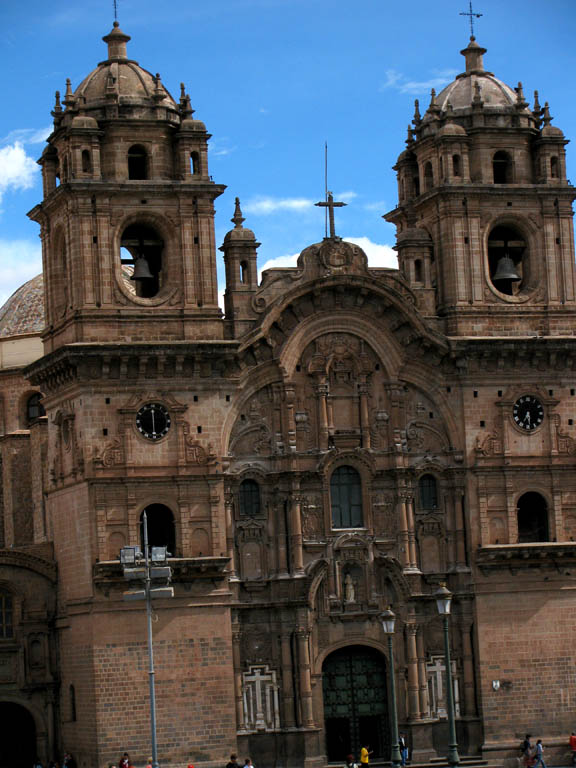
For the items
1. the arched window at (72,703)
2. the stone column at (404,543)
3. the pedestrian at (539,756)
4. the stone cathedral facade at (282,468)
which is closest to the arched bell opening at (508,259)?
the stone cathedral facade at (282,468)

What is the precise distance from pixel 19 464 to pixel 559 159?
77.8ft

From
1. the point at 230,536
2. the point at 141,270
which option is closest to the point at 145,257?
the point at 141,270

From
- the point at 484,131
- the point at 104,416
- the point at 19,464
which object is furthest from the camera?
the point at 19,464

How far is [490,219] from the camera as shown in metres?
65.2

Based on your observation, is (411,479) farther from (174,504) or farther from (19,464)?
(19,464)

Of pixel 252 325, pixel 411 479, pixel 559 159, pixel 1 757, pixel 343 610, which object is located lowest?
pixel 1 757

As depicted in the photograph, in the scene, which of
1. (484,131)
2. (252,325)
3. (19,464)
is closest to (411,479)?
(252,325)

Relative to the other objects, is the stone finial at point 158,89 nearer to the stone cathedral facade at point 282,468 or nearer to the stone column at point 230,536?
the stone cathedral facade at point 282,468

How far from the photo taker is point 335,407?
207 ft

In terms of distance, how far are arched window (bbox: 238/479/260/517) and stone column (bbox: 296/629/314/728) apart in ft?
13.7

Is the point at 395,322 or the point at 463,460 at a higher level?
the point at 395,322

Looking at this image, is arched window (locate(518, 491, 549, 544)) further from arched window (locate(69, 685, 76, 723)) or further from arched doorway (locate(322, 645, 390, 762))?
arched window (locate(69, 685, 76, 723))

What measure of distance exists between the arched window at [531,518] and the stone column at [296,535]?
26.0 ft

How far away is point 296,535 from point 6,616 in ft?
31.9
